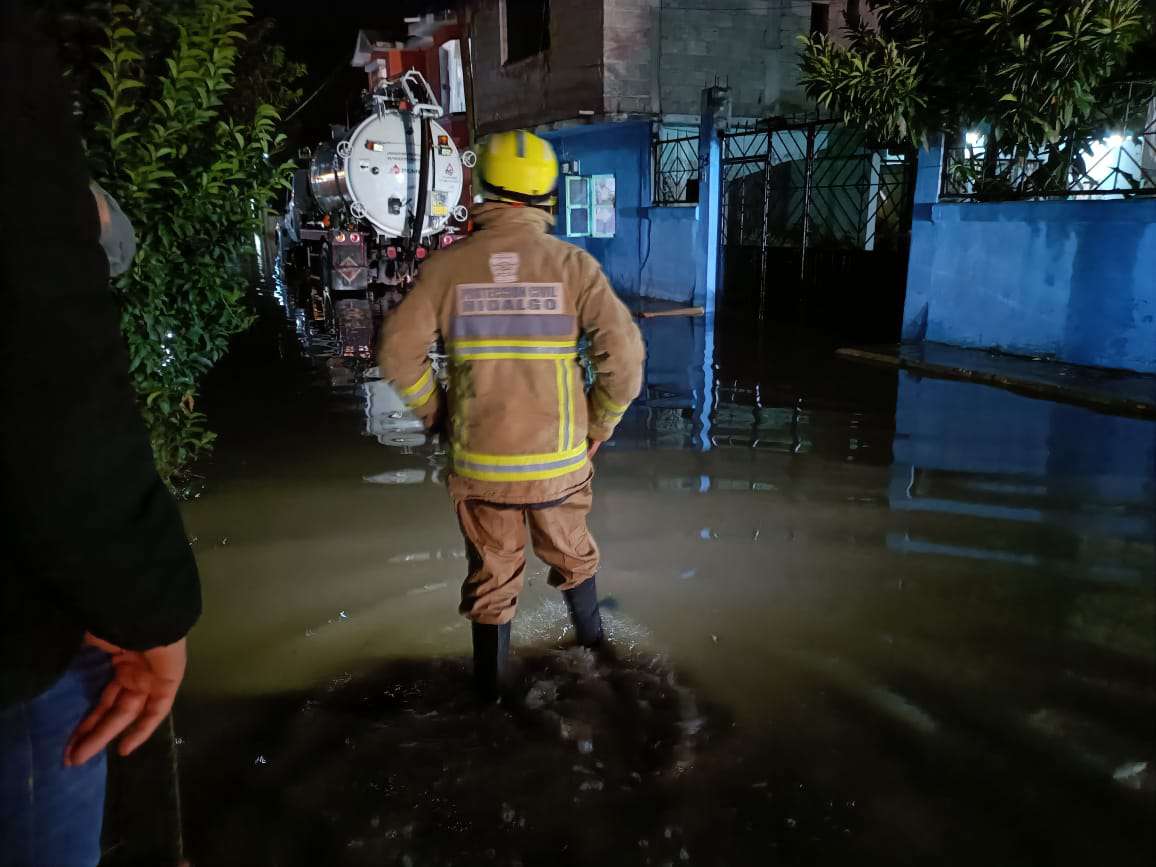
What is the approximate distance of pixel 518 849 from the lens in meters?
2.67

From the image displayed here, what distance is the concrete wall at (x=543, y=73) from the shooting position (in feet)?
56.7

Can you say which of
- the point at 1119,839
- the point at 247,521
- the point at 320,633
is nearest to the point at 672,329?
the point at 247,521

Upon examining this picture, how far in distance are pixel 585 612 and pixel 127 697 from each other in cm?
241

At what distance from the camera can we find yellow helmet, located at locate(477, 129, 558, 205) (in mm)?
3113

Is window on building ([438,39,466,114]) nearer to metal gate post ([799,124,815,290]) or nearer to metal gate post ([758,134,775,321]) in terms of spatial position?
metal gate post ([758,134,775,321])

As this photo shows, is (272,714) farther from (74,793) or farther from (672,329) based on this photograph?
(672,329)

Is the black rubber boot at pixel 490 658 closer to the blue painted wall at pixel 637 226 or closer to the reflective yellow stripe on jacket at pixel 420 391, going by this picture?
the reflective yellow stripe on jacket at pixel 420 391

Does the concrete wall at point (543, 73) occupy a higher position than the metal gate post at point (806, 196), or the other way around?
the concrete wall at point (543, 73)

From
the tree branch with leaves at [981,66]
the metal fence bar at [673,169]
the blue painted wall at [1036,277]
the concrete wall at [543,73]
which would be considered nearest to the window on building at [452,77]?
the concrete wall at [543,73]

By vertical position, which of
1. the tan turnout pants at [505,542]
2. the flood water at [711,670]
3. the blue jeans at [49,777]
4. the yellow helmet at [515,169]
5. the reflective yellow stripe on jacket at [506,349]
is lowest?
the flood water at [711,670]

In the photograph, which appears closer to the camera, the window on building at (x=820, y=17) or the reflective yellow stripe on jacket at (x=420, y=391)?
the reflective yellow stripe on jacket at (x=420, y=391)

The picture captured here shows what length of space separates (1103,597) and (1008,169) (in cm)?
784

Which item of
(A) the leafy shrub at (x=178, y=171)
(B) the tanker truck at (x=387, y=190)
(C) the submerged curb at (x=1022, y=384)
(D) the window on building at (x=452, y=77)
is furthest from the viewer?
(D) the window on building at (x=452, y=77)

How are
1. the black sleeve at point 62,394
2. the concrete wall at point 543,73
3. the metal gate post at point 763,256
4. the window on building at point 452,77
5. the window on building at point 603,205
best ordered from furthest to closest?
the window on building at point 452,77
the window on building at point 603,205
the concrete wall at point 543,73
the metal gate post at point 763,256
the black sleeve at point 62,394
